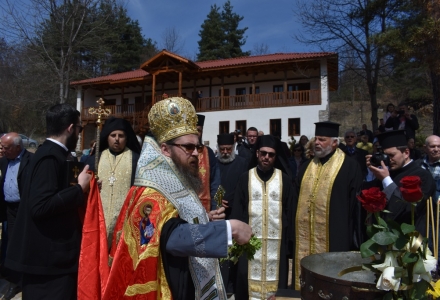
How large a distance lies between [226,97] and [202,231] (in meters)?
26.0

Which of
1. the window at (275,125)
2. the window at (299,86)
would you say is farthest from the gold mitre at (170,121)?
the window at (299,86)

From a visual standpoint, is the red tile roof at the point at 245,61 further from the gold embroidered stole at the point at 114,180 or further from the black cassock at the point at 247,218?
the gold embroidered stole at the point at 114,180

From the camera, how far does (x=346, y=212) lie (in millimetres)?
4559

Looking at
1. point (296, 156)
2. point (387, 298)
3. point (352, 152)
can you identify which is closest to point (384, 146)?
point (387, 298)

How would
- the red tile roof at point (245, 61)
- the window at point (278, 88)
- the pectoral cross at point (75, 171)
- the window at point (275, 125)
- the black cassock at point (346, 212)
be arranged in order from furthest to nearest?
the window at point (278, 88) < the window at point (275, 125) < the red tile roof at point (245, 61) < the black cassock at point (346, 212) < the pectoral cross at point (75, 171)

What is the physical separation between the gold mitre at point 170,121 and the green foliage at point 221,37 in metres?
40.6

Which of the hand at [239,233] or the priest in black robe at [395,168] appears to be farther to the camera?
the priest in black robe at [395,168]

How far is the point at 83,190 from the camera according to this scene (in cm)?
285

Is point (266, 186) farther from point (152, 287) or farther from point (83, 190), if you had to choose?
point (152, 287)

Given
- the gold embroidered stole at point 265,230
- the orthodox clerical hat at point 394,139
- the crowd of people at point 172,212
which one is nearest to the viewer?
the crowd of people at point 172,212

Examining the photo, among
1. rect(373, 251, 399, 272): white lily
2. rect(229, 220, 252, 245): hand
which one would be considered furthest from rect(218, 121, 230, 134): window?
rect(373, 251, 399, 272): white lily

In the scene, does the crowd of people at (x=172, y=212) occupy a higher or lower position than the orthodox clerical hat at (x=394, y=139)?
lower

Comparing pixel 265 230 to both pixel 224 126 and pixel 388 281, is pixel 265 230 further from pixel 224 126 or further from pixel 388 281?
pixel 224 126

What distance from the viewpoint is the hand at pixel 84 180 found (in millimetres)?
2861
